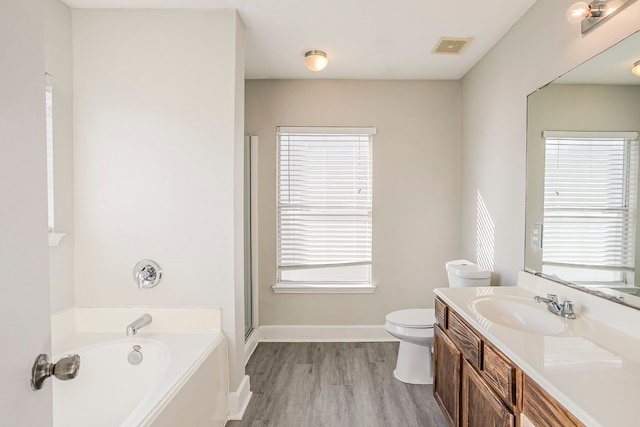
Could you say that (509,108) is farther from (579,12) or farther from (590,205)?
(590,205)

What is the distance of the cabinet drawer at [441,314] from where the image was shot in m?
1.95

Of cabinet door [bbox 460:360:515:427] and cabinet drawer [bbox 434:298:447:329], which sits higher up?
cabinet drawer [bbox 434:298:447:329]

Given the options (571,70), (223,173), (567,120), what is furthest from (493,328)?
(223,173)

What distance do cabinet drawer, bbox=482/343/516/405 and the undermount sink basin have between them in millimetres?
198

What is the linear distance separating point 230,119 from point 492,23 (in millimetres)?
1827

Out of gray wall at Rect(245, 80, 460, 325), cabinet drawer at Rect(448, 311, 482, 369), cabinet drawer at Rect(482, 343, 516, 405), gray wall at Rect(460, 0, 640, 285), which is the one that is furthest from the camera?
gray wall at Rect(245, 80, 460, 325)

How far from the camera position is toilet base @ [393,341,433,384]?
2514mm

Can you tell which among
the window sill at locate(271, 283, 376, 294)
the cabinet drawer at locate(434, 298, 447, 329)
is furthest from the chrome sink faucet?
the window sill at locate(271, 283, 376, 294)

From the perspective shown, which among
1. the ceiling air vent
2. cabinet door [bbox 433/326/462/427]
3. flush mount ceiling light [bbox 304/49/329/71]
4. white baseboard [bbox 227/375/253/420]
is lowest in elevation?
white baseboard [bbox 227/375/253/420]

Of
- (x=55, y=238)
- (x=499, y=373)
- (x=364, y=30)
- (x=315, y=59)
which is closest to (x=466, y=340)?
(x=499, y=373)

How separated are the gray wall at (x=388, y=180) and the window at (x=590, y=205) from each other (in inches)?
53.5

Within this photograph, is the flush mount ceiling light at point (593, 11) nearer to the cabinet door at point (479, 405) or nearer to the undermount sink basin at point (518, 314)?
the undermount sink basin at point (518, 314)

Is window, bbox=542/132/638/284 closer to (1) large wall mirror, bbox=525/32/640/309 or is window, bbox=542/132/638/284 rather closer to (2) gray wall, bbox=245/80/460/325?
(1) large wall mirror, bbox=525/32/640/309

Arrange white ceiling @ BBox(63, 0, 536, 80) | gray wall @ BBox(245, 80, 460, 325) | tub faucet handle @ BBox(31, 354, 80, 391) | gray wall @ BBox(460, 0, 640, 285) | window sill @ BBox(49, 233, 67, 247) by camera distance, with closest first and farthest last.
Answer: tub faucet handle @ BBox(31, 354, 80, 391) < gray wall @ BBox(460, 0, 640, 285) < window sill @ BBox(49, 233, 67, 247) < white ceiling @ BBox(63, 0, 536, 80) < gray wall @ BBox(245, 80, 460, 325)
